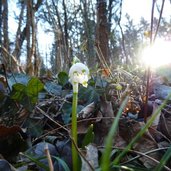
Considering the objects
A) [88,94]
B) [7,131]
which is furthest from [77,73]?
[88,94]

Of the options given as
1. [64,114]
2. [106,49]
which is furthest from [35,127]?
[106,49]

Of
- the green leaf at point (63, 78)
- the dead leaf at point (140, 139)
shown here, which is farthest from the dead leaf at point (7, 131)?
the green leaf at point (63, 78)

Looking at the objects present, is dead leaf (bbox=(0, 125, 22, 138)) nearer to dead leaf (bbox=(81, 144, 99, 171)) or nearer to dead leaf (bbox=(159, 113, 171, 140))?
dead leaf (bbox=(81, 144, 99, 171))

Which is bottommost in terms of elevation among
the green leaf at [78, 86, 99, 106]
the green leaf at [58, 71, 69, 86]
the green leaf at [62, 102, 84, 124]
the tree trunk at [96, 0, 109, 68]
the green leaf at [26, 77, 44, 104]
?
the green leaf at [62, 102, 84, 124]

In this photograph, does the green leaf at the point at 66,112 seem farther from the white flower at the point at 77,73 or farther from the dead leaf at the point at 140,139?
the white flower at the point at 77,73

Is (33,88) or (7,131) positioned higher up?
(33,88)

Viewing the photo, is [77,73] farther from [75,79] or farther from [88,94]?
[88,94]

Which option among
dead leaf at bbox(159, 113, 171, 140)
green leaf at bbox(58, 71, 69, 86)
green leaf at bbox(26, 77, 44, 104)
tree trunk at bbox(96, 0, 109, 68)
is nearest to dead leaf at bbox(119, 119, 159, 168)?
dead leaf at bbox(159, 113, 171, 140)

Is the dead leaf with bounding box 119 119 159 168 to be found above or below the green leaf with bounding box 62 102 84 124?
below

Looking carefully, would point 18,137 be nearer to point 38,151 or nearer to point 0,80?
point 38,151
